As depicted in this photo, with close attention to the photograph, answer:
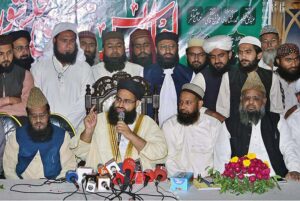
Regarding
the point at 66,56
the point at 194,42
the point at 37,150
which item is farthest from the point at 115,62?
the point at 37,150

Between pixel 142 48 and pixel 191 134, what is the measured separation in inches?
39.9

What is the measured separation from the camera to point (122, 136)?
16.1ft

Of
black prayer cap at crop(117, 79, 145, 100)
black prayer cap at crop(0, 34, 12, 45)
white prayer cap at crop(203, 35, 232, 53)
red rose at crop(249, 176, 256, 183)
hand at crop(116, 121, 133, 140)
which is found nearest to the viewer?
red rose at crop(249, 176, 256, 183)

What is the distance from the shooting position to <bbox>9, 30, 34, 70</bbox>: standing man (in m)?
5.16

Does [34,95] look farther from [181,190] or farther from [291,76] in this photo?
[291,76]

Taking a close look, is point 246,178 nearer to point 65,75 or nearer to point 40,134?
point 40,134

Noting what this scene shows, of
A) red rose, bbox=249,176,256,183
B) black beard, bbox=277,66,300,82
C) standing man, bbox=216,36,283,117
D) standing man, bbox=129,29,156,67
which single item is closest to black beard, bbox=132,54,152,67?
standing man, bbox=129,29,156,67

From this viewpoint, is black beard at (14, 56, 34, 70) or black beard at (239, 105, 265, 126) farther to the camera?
black beard at (14, 56, 34, 70)

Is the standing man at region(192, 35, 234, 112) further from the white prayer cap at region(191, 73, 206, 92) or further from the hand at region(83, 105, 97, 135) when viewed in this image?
the hand at region(83, 105, 97, 135)

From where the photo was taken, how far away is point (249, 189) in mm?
3750

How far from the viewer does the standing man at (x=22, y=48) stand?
203 inches

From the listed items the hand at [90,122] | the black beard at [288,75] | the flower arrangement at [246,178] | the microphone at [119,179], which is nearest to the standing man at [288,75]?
the black beard at [288,75]

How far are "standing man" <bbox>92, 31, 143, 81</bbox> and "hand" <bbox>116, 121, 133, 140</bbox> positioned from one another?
2.72ft

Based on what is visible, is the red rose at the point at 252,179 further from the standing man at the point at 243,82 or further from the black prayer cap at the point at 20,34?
the black prayer cap at the point at 20,34
